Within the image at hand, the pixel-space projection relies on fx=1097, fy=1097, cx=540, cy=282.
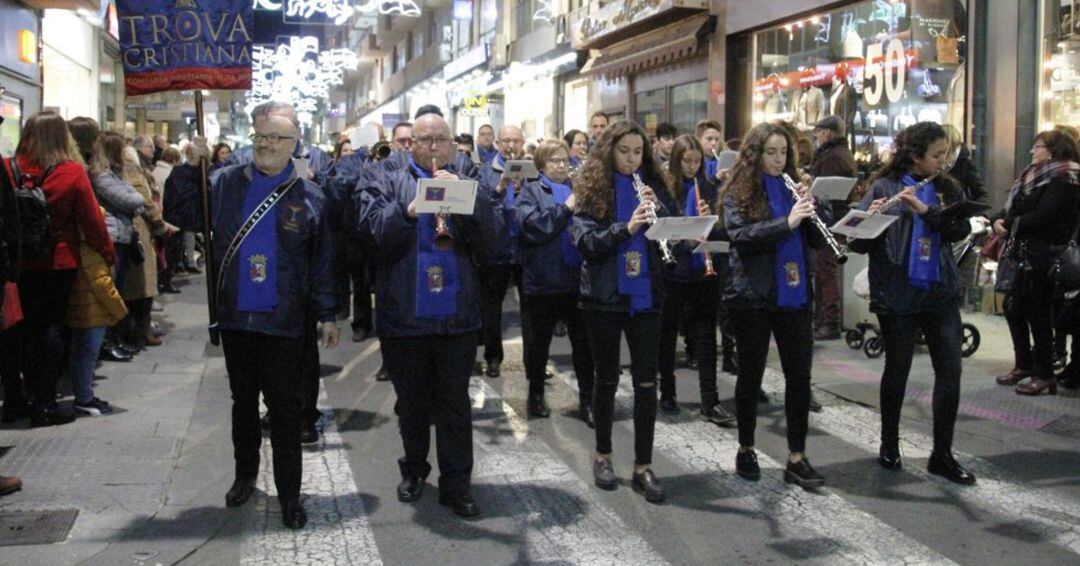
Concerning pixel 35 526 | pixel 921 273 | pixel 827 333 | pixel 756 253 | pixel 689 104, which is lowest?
pixel 35 526

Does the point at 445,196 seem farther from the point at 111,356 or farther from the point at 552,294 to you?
the point at 111,356

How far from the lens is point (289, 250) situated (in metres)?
5.43

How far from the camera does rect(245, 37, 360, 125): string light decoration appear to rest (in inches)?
1159

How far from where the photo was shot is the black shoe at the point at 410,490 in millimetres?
5906

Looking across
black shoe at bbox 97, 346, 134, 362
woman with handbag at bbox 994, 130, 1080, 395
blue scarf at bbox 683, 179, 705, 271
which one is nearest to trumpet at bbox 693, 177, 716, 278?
blue scarf at bbox 683, 179, 705, 271

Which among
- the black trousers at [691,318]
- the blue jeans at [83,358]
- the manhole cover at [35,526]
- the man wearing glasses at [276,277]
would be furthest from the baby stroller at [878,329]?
the manhole cover at [35,526]

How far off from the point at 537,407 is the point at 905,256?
2932 millimetres

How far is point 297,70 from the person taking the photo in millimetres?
31484

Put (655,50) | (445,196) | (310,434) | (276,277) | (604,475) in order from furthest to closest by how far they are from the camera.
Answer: (655,50), (310,434), (604,475), (276,277), (445,196)

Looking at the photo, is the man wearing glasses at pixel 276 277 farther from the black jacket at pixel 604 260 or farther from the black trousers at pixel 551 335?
the black trousers at pixel 551 335

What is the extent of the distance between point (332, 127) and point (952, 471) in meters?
77.6

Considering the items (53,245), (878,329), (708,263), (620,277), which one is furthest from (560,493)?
(878,329)

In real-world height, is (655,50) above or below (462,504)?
above

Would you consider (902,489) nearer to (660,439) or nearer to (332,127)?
(660,439)
